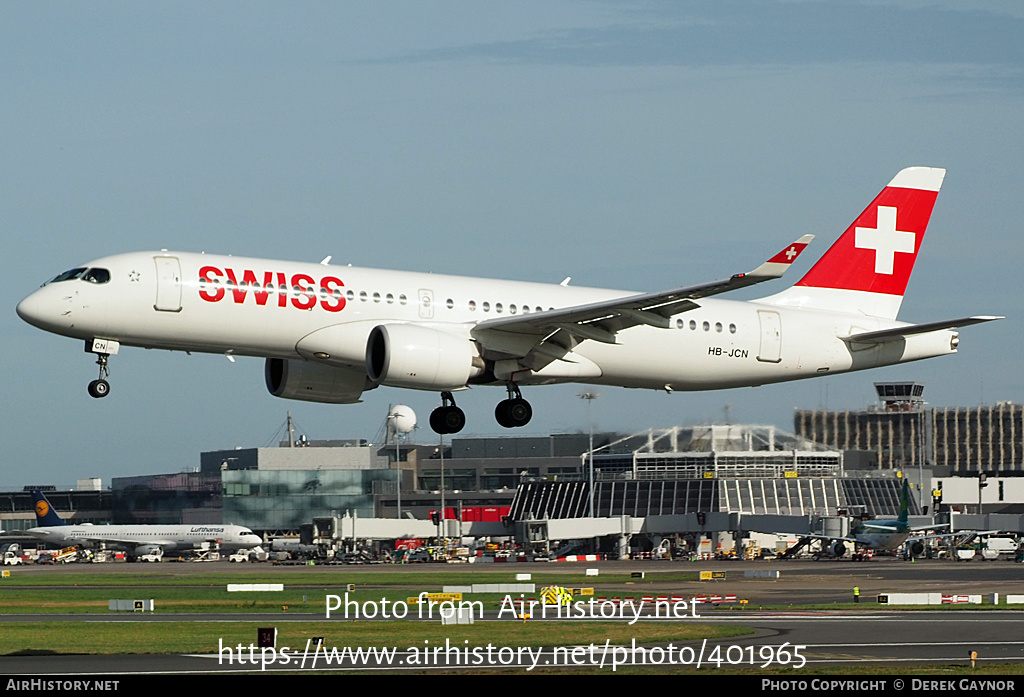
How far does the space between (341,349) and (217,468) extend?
15427 centimetres

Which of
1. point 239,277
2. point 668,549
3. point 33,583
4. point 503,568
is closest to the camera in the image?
point 239,277

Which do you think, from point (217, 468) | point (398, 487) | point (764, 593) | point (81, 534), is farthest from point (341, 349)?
point (217, 468)

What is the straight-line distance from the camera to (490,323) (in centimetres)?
4166

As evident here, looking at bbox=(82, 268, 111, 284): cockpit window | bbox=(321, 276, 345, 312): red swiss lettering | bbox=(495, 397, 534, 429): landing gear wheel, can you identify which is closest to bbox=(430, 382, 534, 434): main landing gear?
bbox=(495, 397, 534, 429): landing gear wheel

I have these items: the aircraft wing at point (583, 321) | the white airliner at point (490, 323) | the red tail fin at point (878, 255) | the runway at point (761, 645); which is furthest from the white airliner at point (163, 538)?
the aircraft wing at point (583, 321)

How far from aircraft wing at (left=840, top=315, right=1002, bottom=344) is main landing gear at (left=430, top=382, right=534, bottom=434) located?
11750 mm

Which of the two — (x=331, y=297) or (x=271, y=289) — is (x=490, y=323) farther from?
(x=271, y=289)

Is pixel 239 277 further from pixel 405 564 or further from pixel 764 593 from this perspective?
pixel 405 564

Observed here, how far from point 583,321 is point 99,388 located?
46.6ft

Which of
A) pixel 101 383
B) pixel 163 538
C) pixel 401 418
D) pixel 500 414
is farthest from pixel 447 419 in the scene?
pixel 401 418

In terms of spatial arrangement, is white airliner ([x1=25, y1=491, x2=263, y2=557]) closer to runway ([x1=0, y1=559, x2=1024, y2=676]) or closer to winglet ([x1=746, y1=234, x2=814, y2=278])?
runway ([x1=0, y1=559, x2=1024, y2=676])

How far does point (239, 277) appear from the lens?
39531mm

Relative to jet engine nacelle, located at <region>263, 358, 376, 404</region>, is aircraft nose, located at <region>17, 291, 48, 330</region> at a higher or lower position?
higher

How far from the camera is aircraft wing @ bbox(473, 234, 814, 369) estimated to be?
40375 mm
